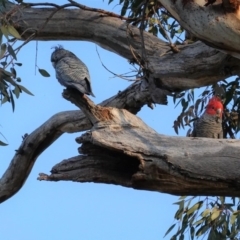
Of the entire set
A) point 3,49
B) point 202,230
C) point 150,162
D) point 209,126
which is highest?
point 209,126

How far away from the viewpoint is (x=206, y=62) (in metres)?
3.21

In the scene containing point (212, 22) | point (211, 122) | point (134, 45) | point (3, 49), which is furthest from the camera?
point (211, 122)

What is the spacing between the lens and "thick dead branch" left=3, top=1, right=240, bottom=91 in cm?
325

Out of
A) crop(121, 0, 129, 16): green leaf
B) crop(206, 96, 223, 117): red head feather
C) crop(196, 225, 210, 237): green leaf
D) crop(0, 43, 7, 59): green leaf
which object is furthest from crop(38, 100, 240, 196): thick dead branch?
crop(196, 225, 210, 237): green leaf

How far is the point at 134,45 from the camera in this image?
360 cm

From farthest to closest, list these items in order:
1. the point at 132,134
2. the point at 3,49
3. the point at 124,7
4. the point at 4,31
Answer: the point at 124,7 < the point at 3,49 < the point at 4,31 < the point at 132,134

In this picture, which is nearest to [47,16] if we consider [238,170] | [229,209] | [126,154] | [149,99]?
[149,99]

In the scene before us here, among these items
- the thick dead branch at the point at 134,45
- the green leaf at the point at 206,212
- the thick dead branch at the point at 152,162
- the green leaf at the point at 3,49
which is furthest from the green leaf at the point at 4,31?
the green leaf at the point at 206,212

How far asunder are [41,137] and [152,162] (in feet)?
4.32

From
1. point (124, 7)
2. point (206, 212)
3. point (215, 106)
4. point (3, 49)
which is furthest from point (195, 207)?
point (3, 49)

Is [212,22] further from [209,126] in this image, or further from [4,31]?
[209,126]

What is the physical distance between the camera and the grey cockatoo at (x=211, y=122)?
13.4 ft

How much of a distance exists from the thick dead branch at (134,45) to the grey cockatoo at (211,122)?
2.12 feet

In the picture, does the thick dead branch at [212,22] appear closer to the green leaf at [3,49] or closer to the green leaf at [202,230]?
the green leaf at [3,49]
